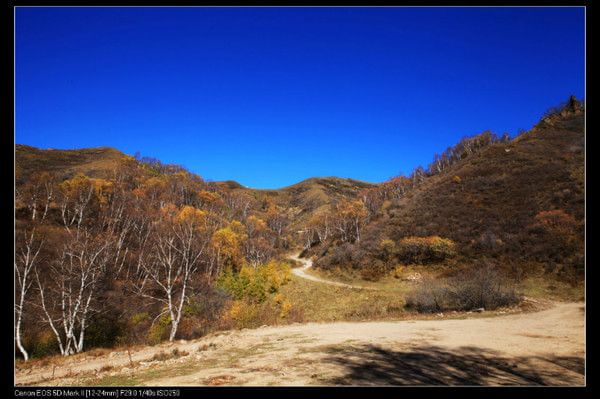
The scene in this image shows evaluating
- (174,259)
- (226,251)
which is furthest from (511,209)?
(226,251)

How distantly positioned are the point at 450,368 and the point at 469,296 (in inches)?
560

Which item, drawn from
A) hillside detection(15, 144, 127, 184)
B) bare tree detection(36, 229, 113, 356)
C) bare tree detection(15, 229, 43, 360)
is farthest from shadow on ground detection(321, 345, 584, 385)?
hillside detection(15, 144, 127, 184)

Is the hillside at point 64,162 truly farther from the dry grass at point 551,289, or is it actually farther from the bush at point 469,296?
the dry grass at point 551,289

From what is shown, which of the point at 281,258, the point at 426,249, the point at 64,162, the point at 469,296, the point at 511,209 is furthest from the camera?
the point at 64,162

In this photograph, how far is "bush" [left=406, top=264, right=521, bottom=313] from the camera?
20.7m

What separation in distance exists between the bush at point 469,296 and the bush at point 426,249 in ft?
50.3

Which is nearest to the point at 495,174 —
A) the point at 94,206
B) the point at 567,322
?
the point at 567,322

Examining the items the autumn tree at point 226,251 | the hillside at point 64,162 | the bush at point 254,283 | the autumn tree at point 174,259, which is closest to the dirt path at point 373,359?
the autumn tree at point 174,259

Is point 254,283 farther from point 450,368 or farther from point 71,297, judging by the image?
point 450,368

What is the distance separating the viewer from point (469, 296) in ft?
69.8

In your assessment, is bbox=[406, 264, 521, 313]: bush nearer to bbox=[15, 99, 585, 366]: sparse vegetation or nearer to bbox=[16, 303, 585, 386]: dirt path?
bbox=[15, 99, 585, 366]: sparse vegetation

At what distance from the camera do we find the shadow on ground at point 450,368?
307 inches

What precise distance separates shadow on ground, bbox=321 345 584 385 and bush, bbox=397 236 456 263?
3060 centimetres
